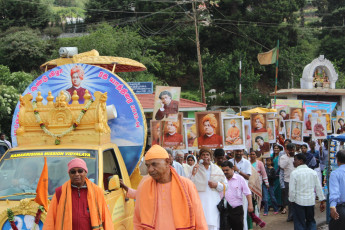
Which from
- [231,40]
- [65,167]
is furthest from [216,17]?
[65,167]

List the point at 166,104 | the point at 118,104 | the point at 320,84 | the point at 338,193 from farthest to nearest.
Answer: the point at 320,84 < the point at 166,104 < the point at 118,104 < the point at 338,193

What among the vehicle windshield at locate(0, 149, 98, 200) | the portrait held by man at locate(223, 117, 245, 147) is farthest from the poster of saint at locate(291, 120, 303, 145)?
the vehicle windshield at locate(0, 149, 98, 200)

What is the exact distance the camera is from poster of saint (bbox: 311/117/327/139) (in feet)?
55.5

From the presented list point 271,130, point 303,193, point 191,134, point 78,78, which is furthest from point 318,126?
point 78,78

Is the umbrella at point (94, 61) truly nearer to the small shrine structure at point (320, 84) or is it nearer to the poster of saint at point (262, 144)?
the poster of saint at point (262, 144)

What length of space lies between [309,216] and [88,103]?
15.2 ft

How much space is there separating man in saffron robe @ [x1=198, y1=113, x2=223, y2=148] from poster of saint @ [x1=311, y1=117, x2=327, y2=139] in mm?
6366

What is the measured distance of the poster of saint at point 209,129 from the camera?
1155 centimetres

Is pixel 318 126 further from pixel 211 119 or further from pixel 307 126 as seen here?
pixel 211 119

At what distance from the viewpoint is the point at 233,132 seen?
38.8 ft

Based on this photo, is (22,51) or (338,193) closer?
(338,193)

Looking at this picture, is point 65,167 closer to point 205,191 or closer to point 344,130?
point 205,191

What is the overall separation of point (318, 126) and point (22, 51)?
28167 millimetres

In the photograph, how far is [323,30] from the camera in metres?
52.3
